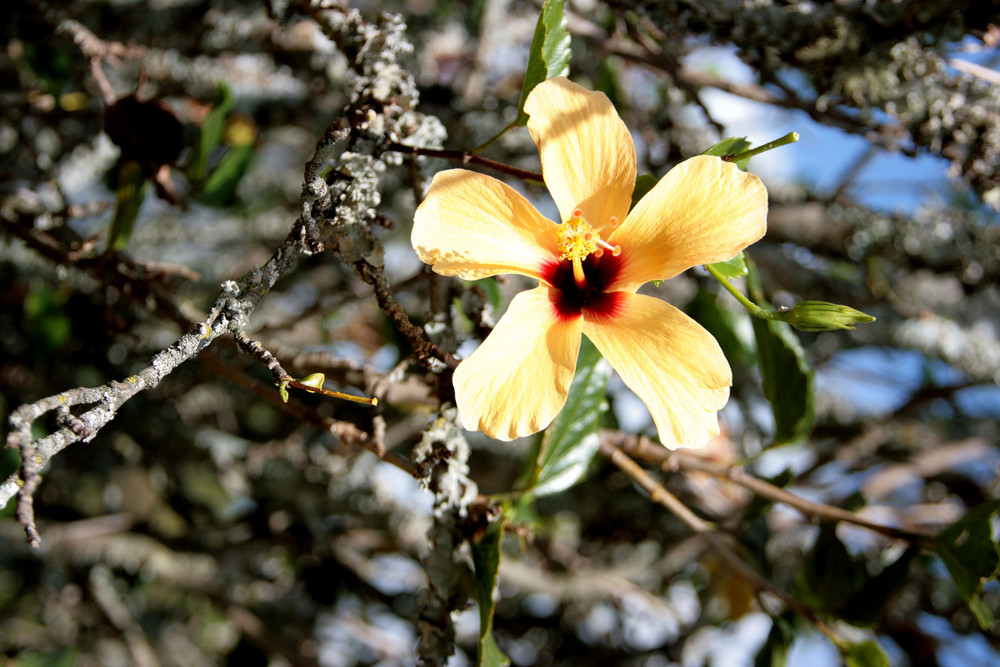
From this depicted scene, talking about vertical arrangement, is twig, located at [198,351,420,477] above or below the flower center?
below

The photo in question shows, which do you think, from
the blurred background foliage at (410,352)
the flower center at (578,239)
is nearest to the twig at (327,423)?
the blurred background foliage at (410,352)

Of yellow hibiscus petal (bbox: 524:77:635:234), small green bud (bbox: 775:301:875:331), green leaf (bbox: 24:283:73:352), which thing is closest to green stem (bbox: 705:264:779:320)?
Result: small green bud (bbox: 775:301:875:331)

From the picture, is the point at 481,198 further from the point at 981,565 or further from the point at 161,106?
the point at 981,565

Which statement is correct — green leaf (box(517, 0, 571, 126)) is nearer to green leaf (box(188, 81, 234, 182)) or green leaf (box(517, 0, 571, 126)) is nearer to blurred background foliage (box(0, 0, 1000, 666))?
blurred background foliage (box(0, 0, 1000, 666))

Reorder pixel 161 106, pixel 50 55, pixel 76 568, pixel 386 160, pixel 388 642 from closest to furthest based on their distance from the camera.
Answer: pixel 386 160
pixel 161 106
pixel 50 55
pixel 76 568
pixel 388 642

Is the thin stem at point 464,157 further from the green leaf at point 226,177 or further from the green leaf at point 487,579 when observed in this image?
the green leaf at point 226,177

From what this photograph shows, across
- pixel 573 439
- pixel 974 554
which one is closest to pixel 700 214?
pixel 573 439

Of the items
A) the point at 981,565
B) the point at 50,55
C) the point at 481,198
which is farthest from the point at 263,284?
the point at 50,55
